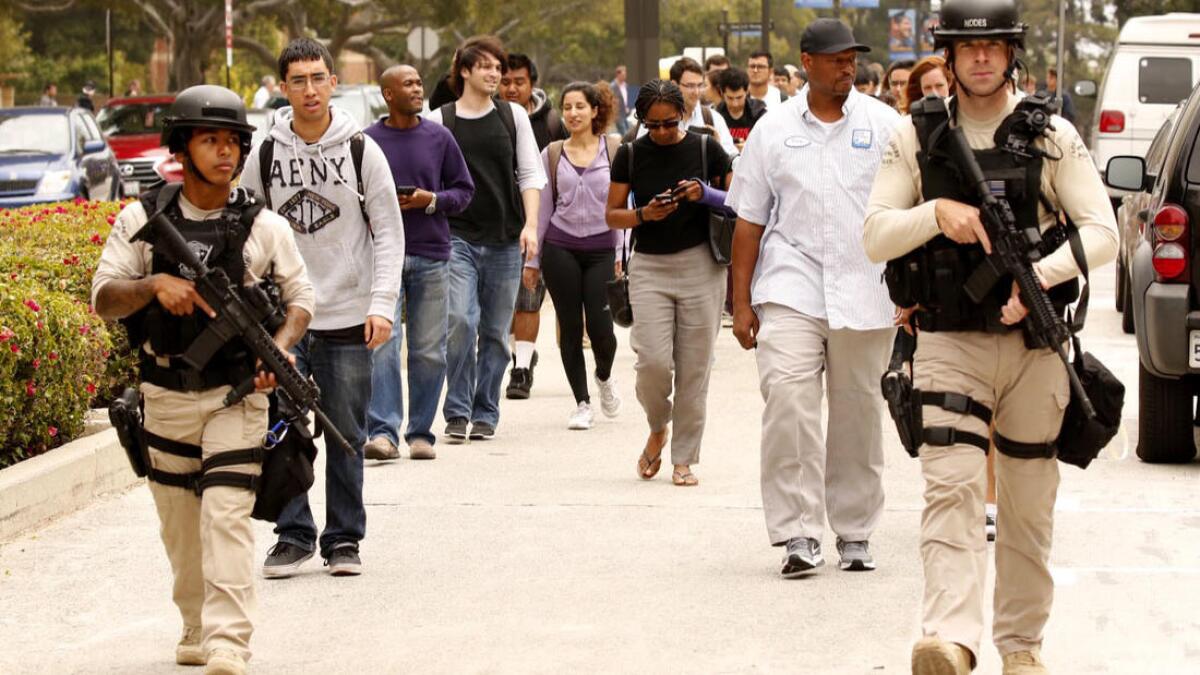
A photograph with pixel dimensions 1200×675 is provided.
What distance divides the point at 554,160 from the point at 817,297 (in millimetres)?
4052

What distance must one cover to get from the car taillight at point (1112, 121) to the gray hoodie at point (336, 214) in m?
19.8

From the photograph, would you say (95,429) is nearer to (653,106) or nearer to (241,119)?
(653,106)

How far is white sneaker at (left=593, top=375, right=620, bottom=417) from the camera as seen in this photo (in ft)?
38.0

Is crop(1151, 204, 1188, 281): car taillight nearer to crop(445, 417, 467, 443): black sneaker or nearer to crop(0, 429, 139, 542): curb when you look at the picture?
crop(445, 417, 467, 443): black sneaker

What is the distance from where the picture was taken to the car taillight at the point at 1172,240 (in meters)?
9.66

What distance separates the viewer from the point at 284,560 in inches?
299

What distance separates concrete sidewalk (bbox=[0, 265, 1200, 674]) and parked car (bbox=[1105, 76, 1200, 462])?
0.69ft

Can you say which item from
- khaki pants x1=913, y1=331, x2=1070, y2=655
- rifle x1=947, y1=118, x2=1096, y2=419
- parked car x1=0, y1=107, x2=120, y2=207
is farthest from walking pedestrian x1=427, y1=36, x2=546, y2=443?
parked car x1=0, y1=107, x2=120, y2=207

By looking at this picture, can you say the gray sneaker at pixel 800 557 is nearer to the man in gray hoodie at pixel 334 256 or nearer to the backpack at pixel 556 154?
the man in gray hoodie at pixel 334 256

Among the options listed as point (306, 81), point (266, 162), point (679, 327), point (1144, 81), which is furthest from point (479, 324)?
point (1144, 81)

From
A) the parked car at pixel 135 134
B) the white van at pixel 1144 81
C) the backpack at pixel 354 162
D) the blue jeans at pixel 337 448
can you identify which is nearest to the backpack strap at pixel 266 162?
the backpack at pixel 354 162

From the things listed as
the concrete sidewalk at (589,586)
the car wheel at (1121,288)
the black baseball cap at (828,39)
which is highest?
the black baseball cap at (828,39)

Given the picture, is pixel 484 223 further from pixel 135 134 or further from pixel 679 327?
pixel 135 134

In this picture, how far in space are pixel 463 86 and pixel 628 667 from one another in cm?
552
